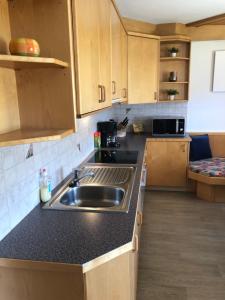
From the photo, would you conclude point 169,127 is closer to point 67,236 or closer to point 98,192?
→ point 98,192

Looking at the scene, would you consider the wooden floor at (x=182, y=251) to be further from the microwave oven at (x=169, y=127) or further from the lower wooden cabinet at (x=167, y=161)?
the microwave oven at (x=169, y=127)

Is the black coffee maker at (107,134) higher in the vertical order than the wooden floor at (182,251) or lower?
higher

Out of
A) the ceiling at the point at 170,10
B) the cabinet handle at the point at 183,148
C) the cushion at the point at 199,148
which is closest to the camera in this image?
the ceiling at the point at 170,10

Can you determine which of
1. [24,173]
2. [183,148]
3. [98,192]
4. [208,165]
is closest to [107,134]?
[183,148]

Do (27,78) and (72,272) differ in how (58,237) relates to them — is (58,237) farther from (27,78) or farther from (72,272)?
(27,78)

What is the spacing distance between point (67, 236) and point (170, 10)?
2.97 meters

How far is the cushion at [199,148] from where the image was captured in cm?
392

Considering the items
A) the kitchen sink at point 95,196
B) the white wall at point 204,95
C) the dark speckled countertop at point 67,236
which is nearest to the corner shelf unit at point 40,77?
the dark speckled countertop at point 67,236

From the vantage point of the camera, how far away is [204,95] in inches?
158

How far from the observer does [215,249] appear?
2.43 metres

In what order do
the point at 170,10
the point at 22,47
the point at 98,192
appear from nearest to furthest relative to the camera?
the point at 22,47 → the point at 98,192 → the point at 170,10

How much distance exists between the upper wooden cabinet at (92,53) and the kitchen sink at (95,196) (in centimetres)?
59

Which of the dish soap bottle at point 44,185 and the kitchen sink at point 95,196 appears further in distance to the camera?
the kitchen sink at point 95,196

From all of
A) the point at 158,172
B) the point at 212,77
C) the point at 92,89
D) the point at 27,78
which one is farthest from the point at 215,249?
the point at 212,77
